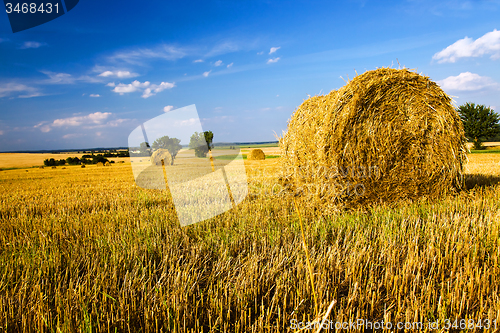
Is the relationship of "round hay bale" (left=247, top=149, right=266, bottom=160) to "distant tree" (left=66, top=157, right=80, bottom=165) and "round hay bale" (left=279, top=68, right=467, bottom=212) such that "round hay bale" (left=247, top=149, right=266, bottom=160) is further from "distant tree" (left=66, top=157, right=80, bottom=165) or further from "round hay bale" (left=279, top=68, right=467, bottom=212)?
"round hay bale" (left=279, top=68, right=467, bottom=212)

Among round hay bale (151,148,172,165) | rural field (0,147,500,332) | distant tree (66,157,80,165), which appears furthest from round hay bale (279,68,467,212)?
distant tree (66,157,80,165)

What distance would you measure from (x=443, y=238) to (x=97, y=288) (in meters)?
3.82

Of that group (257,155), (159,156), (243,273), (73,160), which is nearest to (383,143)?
(243,273)

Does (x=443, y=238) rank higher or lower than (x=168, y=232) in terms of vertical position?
lower

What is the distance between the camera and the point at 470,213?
14.6ft

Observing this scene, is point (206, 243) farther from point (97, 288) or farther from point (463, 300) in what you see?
point (463, 300)

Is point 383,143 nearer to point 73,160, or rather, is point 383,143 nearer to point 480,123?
point 73,160

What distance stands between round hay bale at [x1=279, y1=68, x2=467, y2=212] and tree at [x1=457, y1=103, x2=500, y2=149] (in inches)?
1657

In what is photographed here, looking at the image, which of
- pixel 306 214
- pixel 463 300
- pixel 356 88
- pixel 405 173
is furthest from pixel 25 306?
pixel 405 173

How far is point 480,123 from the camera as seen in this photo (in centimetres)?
3953

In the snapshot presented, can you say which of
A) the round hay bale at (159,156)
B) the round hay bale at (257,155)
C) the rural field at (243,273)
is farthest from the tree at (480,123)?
the rural field at (243,273)

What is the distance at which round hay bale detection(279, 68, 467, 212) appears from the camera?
4.79 m

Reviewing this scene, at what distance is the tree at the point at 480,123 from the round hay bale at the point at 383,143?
1657 inches

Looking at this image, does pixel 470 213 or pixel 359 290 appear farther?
pixel 470 213
